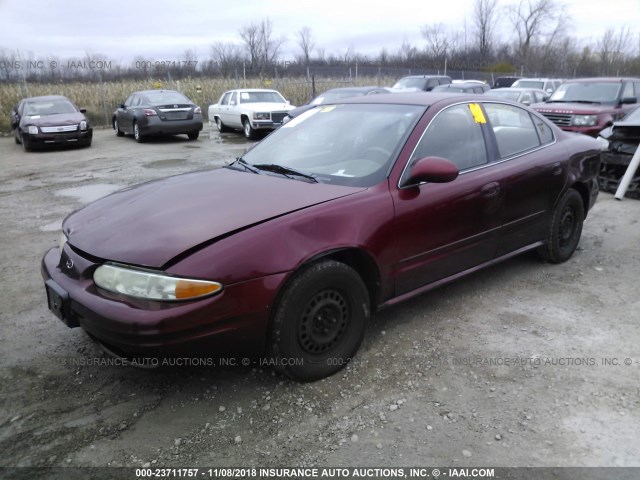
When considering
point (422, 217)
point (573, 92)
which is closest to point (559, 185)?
point (422, 217)

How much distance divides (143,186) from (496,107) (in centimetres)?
285

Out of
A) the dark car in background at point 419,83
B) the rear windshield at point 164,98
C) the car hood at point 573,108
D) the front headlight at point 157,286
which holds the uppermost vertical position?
the dark car in background at point 419,83

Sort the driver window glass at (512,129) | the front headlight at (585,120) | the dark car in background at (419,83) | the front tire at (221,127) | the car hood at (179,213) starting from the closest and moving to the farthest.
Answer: the car hood at (179,213), the driver window glass at (512,129), the front headlight at (585,120), the front tire at (221,127), the dark car in background at (419,83)

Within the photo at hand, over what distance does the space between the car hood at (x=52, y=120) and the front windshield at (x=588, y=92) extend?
12.0m

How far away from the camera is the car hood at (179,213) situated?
2.60m

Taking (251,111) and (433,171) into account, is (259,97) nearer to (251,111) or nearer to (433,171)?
(251,111)

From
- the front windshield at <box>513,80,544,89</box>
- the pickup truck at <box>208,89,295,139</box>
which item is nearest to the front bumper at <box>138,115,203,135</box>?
the pickup truck at <box>208,89,295,139</box>

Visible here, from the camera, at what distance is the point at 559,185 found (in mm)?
4434

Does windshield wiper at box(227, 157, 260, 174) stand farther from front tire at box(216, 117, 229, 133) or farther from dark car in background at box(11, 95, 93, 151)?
front tire at box(216, 117, 229, 133)

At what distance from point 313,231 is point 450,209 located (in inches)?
45.7

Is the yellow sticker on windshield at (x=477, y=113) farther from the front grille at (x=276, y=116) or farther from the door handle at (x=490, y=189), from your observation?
the front grille at (x=276, y=116)

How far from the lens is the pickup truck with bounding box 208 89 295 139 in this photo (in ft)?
50.8

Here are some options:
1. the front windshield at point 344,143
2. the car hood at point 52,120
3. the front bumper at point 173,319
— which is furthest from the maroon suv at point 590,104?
the car hood at point 52,120

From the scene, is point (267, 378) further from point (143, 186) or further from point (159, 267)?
point (143, 186)
